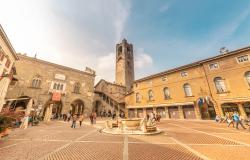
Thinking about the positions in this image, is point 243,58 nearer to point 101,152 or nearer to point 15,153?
point 101,152

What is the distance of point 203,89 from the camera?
19172mm

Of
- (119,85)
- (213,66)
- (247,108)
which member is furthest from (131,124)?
(119,85)

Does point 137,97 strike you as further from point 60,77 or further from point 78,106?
point 60,77

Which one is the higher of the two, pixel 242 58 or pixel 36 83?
pixel 242 58

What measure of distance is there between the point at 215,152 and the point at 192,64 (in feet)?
61.9

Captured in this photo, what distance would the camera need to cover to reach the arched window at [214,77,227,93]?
57.6 feet

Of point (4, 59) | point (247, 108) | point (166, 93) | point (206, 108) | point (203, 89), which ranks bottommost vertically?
point (247, 108)

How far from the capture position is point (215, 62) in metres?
18.8

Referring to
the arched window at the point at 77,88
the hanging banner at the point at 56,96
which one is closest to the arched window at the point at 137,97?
the arched window at the point at 77,88

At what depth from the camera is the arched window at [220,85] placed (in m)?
17.6

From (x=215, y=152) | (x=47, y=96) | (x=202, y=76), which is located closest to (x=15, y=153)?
(x=215, y=152)

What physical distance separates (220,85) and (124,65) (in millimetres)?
34271

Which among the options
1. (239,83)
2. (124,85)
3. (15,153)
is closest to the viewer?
(15,153)

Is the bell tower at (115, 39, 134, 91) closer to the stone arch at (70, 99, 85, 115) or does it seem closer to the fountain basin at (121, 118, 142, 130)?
the stone arch at (70, 99, 85, 115)
